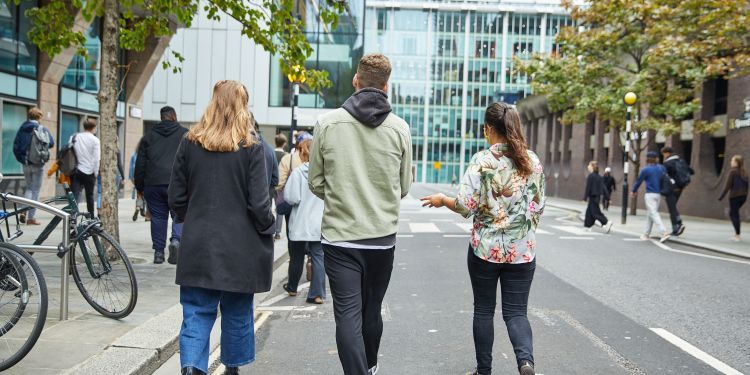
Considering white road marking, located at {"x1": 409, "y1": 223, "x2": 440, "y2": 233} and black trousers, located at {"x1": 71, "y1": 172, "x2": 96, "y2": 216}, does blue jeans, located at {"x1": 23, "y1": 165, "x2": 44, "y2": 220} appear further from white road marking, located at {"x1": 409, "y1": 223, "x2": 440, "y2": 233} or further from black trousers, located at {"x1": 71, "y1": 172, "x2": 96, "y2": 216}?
white road marking, located at {"x1": 409, "y1": 223, "x2": 440, "y2": 233}

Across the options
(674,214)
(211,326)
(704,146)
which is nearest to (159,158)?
(211,326)

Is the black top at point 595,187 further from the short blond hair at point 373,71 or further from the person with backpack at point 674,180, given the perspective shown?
the short blond hair at point 373,71

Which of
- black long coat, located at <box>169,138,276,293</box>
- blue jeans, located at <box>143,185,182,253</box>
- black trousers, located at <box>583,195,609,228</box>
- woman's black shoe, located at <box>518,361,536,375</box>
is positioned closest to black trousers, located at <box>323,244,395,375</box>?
black long coat, located at <box>169,138,276,293</box>

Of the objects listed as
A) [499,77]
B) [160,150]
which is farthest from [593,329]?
[499,77]

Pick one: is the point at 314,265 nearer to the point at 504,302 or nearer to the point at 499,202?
the point at 504,302

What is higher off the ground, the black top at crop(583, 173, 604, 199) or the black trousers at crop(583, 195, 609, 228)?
the black top at crop(583, 173, 604, 199)

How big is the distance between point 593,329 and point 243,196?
145 inches

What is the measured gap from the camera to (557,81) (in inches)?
A: 992

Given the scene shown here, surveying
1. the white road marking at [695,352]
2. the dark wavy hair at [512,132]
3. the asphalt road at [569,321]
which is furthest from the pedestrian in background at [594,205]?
the dark wavy hair at [512,132]

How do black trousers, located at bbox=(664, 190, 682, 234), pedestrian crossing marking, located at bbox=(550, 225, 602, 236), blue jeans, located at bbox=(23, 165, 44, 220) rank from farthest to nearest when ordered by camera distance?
pedestrian crossing marking, located at bbox=(550, 225, 602, 236)
black trousers, located at bbox=(664, 190, 682, 234)
blue jeans, located at bbox=(23, 165, 44, 220)

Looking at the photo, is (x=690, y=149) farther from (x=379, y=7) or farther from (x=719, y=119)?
(x=379, y=7)

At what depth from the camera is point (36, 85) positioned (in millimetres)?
18656

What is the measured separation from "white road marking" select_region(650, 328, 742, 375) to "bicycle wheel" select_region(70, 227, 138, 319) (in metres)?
4.34

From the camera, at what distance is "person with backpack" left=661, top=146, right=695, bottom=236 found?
15656 mm
